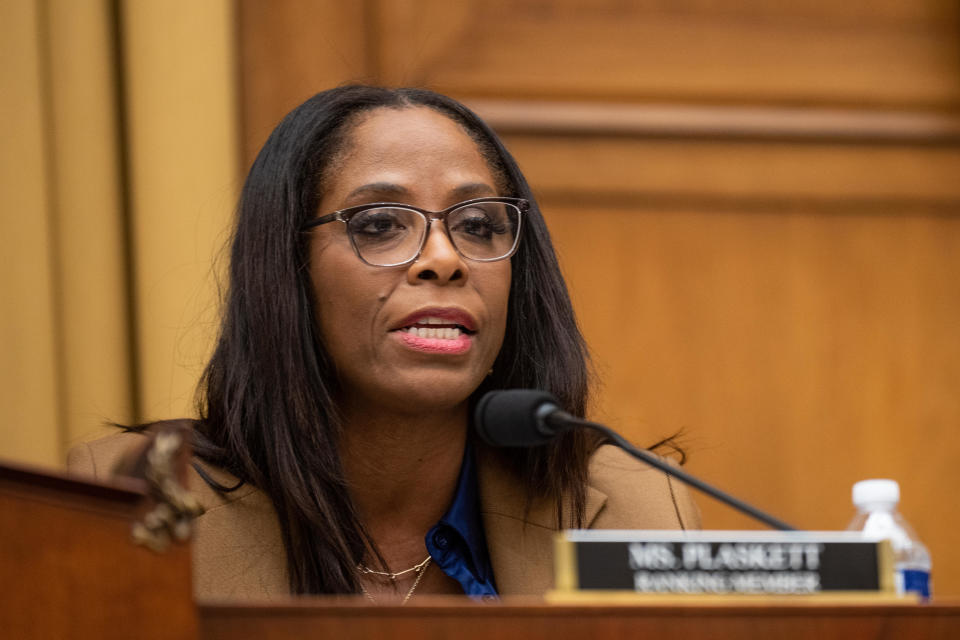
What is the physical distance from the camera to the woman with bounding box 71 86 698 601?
62.3 inches

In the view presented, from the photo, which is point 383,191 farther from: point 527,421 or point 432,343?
point 527,421

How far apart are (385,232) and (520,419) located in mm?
520

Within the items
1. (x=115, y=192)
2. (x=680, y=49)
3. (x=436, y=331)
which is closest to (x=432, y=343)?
(x=436, y=331)

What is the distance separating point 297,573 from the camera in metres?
1.55

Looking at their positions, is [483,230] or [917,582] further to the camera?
[483,230]

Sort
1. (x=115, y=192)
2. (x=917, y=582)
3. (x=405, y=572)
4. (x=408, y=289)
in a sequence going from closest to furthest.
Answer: (x=917, y=582) < (x=408, y=289) < (x=405, y=572) < (x=115, y=192)

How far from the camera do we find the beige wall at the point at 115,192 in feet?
6.88

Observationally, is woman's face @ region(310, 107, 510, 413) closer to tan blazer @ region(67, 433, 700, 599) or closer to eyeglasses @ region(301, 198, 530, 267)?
eyeglasses @ region(301, 198, 530, 267)

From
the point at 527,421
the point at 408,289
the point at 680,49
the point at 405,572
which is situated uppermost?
the point at 680,49

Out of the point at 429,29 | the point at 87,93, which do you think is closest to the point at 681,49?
the point at 429,29

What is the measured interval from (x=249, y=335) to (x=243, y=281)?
8 centimetres

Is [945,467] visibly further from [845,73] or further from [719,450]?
[845,73]

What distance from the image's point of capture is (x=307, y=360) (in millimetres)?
1652

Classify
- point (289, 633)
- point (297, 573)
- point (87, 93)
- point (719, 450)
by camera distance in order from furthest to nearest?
point (719, 450) → point (87, 93) → point (297, 573) → point (289, 633)
